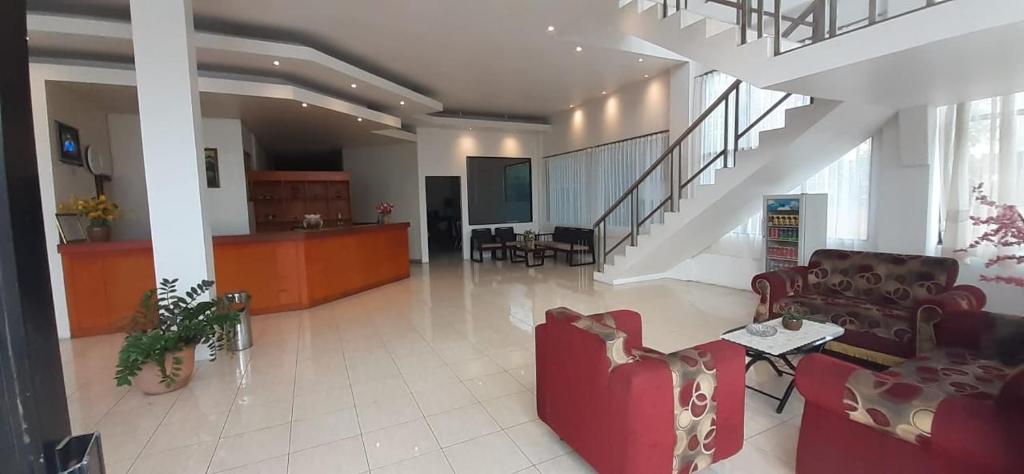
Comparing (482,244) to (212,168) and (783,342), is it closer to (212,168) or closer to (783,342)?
(212,168)

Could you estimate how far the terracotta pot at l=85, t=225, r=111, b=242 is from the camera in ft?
15.9

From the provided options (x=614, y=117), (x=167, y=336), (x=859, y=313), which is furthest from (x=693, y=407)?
(x=614, y=117)

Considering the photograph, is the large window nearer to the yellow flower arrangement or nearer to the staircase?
the staircase

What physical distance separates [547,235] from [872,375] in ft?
30.7

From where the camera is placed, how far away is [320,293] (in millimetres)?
6086

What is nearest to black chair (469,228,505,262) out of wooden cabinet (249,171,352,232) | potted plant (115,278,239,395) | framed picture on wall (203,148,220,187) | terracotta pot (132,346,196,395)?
wooden cabinet (249,171,352,232)

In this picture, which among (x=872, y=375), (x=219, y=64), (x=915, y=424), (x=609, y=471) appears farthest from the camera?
(x=219, y=64)

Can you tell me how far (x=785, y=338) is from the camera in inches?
115

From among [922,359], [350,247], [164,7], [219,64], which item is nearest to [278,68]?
[219,64]

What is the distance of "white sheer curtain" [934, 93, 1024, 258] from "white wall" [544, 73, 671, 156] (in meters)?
3.75

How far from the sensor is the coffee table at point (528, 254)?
31.3 ft

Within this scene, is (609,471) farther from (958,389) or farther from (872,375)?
(958,389)

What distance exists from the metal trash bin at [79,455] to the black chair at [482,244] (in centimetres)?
944

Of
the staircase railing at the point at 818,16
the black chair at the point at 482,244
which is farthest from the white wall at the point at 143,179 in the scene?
the staircase railing at the point at 818,16
